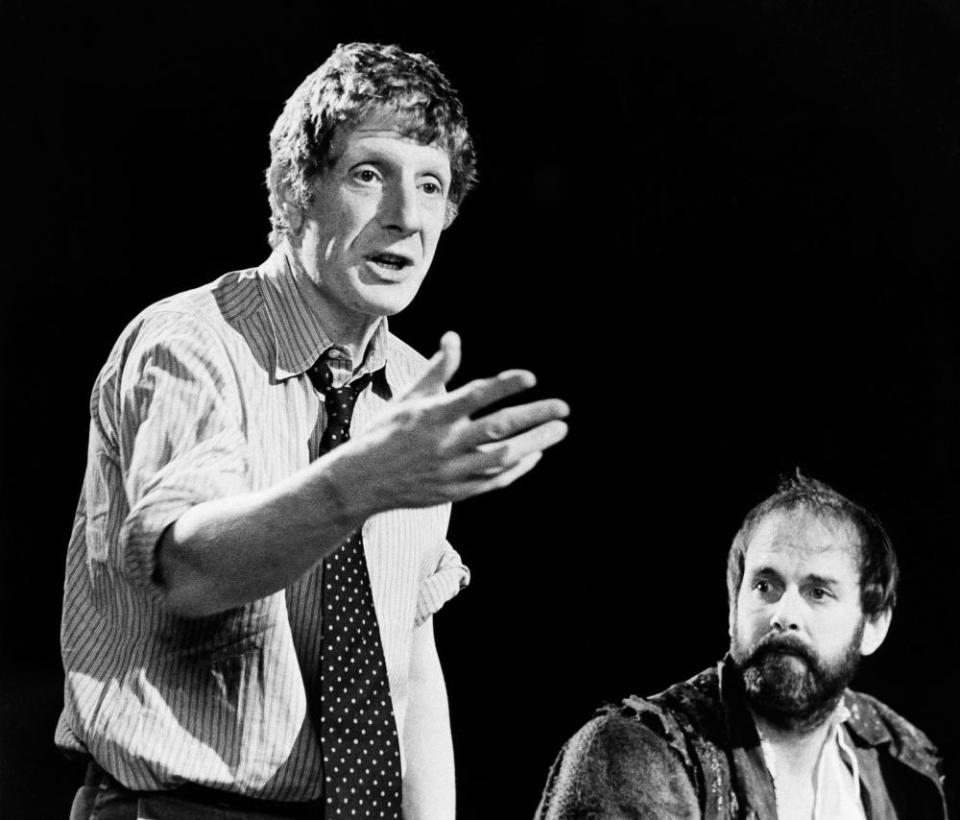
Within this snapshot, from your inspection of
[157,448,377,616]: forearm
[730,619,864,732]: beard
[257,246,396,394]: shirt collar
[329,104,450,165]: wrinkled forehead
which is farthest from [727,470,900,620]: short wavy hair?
[157,448,377,616]: forearm

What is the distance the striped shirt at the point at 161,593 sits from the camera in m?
1.23

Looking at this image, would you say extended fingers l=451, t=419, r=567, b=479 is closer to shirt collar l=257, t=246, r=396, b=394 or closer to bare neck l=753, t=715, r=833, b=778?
shirt collar l=257, t=246, r=396, b=394

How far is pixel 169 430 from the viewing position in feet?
4.01

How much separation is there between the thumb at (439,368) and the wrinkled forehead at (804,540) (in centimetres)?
112

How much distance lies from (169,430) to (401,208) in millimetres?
378

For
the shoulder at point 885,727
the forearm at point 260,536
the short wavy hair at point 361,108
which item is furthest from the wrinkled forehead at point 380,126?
the shoulder at point 885,727

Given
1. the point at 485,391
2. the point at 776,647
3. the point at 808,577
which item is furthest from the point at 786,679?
the point at 485,391

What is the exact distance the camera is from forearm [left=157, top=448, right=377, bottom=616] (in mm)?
1055

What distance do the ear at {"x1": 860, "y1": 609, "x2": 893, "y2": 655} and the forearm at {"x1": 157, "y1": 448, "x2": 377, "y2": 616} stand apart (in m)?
1.18

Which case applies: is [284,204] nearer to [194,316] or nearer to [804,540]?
[194,316]

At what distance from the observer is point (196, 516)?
1118 millimetres

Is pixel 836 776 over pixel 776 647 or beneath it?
A: beneath

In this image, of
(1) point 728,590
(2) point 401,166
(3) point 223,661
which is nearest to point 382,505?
(3) point 223,661

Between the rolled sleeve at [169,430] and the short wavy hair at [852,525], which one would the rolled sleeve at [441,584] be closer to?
the rolled sleeve at [169,430]
